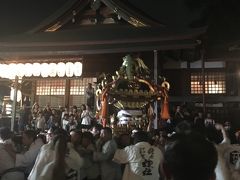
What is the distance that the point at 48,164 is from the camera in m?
4.56

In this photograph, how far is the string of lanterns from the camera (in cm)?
1402

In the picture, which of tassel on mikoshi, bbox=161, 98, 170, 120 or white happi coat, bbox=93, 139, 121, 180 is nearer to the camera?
white happi coat, bbox=93, 139, 121, 180

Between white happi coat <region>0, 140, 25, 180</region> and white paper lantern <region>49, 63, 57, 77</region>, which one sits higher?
white paper lantern <region>49, 63, 57, 77</region>

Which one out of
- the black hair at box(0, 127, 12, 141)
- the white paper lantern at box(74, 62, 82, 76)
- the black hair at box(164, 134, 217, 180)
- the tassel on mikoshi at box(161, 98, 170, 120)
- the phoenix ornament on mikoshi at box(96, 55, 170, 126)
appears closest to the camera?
the black hair at box(164, 134, 217, 180)

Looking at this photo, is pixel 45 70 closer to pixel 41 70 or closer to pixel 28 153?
pixel 41 70

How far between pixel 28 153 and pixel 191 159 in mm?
4657

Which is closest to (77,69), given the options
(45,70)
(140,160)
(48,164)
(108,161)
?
(45,70)

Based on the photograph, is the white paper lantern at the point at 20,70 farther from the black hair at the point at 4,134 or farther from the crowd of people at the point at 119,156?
the black hair at the point at 4,134

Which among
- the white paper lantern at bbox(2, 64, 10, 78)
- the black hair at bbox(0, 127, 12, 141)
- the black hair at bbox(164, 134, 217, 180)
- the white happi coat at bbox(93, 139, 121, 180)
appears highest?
the white paper lantern at bbox(2, 64, 10, 78)

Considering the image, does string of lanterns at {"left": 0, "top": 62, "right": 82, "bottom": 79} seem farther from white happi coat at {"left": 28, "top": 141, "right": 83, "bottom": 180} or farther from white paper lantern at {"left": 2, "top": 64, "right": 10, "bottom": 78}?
white happi coat at {"left": 28, "top": 141, "right": 83, "bottom": 180}

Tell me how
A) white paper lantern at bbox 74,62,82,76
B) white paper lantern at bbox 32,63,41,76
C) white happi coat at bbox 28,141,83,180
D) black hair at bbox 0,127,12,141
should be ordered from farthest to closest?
white paper lantern at bbox 32,63,41,76 → white paper lantern at bbox 74,62,82,76 → black hair at bbox 0,127,12,141 → white happi coat at bbox 28,141,83,180

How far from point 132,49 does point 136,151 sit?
6990mm

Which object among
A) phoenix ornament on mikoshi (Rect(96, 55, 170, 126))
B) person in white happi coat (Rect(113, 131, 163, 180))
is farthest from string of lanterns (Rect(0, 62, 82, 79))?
person in white happi coat (Rect(113, 131, 163, 180))

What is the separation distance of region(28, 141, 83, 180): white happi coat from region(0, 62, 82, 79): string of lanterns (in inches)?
351
